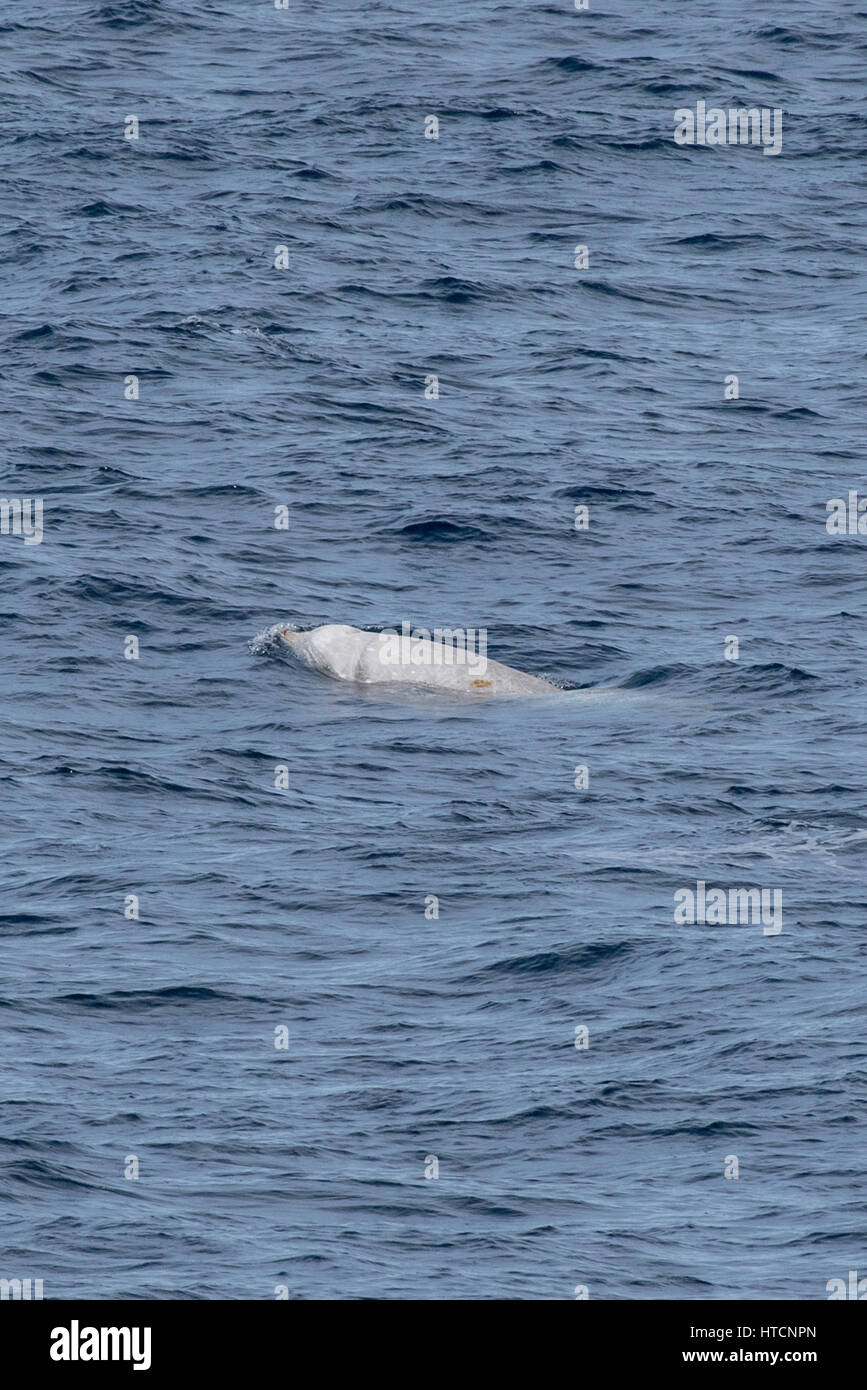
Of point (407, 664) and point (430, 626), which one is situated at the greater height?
point (430, 626)

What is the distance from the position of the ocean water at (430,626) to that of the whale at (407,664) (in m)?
0.58

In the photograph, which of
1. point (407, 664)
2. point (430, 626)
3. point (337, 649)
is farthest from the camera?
point (430, 626)

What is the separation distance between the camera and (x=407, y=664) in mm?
39000

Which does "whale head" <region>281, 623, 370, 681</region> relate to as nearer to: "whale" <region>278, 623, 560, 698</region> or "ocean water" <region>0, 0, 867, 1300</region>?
"whale" <region>278, 623, 560, 698</region>

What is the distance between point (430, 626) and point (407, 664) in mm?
2311

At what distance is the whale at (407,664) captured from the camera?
128ft

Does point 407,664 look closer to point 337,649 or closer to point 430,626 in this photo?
point 337,649

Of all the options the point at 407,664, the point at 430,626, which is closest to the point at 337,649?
the point at 407,664

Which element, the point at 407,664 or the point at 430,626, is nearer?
the point at 407,664

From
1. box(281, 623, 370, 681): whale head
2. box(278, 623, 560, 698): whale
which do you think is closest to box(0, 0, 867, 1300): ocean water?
box(278, 623, 560, 698): whale

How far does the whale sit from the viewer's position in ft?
128

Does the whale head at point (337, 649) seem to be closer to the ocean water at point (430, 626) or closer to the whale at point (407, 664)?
the whale at point (407, 664)
